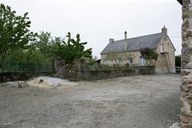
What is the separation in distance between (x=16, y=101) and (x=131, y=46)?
100.0ft

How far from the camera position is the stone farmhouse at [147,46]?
35375 millimetres

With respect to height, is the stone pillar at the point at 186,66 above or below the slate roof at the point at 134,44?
below

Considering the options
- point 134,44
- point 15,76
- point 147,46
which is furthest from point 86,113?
point 134,44

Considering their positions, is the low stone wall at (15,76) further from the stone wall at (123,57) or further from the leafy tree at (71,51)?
the stone wall at (123,57)

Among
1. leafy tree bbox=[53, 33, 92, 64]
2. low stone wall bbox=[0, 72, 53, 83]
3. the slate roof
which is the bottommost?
low stone wall bbox=[0, 72, 53, 83]

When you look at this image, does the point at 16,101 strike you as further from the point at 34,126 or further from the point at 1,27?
the point at 1,27

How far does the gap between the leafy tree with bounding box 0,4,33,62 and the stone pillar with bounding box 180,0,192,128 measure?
14.1 meters

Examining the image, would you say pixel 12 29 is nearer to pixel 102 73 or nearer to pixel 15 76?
pixel 15 76

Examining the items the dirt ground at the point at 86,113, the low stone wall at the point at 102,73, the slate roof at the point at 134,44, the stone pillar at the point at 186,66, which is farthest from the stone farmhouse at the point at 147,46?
the stone pillar at the point at 186,66

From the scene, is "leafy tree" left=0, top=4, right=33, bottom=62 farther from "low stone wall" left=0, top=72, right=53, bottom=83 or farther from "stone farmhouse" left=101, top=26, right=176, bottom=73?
"stone farmhouse" left=101, top=26, right=176, bottom=73

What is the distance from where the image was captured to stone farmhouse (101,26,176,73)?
3538cm

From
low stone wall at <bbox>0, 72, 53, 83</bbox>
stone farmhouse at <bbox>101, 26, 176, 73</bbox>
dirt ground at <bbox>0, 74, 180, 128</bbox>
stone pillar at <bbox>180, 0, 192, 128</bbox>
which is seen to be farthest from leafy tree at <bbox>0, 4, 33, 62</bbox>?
stone farmhouse at <bbox>101, 26, 176, 73</bbox>

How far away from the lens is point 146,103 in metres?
9.55

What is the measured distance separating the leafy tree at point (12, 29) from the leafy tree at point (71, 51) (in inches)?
144
